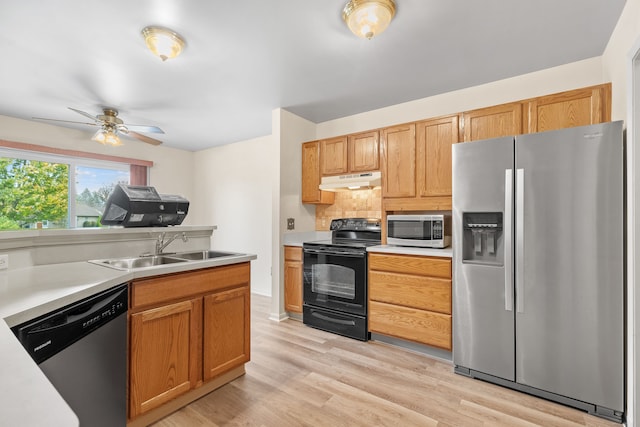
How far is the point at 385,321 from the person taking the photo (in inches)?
111

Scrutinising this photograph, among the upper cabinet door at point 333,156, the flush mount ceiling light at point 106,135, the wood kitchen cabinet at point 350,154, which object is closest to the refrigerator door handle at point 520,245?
the wood kitchen cabinet at point 350,154

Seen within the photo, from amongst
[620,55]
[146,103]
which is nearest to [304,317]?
[146,103]

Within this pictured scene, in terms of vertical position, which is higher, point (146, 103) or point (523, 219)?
point (146, 103)

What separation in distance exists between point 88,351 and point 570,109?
3.40m

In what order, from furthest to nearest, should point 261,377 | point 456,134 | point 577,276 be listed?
point 456,134
point 261,377
point 577,276

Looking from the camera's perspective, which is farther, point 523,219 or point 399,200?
point 399,200

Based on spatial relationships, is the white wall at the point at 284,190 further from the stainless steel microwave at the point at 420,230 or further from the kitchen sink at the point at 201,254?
the stainless steel microwave at the point at 420,230

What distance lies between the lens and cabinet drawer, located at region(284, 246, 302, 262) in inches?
138

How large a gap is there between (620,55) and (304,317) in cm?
339

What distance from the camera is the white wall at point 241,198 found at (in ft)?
15.7

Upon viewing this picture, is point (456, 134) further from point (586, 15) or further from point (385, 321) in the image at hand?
Result: point (385, 321)

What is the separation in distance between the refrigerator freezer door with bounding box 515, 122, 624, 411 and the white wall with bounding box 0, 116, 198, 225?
5.45m

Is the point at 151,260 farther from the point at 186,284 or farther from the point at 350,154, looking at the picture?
the point at 350,154

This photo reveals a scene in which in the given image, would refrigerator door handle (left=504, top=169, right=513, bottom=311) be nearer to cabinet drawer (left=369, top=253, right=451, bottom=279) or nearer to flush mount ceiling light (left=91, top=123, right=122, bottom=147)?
cabinet drawer (left=369, top=253, right=451, bottom=279)
